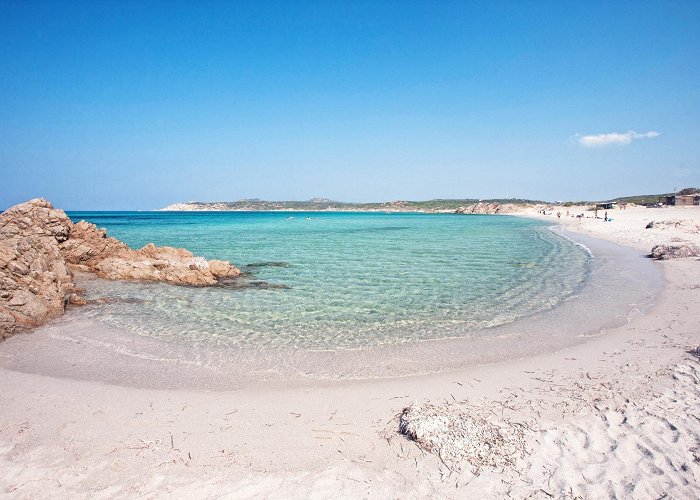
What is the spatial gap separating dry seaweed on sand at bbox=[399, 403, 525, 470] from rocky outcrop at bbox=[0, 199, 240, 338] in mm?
8731

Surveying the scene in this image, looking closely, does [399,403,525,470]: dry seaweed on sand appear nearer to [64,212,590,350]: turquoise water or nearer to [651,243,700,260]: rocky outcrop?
[64,212,590,350]: turquoise water

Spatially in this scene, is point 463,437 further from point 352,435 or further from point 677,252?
point 677,252

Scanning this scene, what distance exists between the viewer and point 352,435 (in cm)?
446

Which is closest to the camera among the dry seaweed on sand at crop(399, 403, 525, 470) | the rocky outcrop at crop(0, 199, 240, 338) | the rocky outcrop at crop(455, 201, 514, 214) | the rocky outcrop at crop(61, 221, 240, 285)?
the dry seaweed on sand at crop(399, 403, 525, 470)

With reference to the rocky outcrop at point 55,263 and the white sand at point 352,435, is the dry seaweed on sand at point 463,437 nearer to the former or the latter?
the white sand at point 352,435

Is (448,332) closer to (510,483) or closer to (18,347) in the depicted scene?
(510,483)

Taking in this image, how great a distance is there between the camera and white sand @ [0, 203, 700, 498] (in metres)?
3.59

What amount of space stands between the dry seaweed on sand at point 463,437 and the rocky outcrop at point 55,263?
8731 mm

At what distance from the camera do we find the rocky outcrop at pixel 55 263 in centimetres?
886

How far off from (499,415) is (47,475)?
5099 mm

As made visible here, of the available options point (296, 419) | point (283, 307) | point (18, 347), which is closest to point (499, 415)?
point (296, 419)

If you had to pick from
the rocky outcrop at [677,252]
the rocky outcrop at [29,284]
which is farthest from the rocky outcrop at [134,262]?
the rocky outcrop at [677,252]

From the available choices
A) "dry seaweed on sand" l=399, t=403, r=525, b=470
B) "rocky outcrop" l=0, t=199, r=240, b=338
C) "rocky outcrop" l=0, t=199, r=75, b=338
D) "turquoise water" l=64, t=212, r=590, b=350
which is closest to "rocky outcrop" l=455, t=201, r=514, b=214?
"turquoise water" l=64, t=212, r=590, b=350

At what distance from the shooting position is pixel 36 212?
15445mm
